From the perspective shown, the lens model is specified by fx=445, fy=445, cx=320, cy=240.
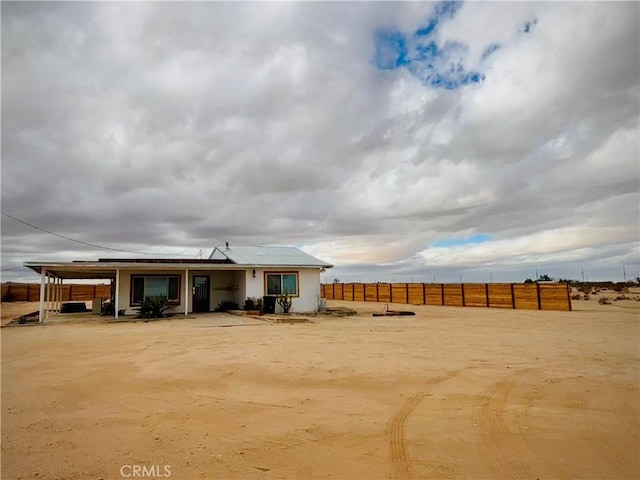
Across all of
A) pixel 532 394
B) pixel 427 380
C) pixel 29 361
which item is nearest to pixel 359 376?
pixel 427 380

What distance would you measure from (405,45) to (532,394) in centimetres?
1046

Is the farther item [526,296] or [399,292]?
[399,292]

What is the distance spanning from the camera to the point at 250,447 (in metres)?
4.50

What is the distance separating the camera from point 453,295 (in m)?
29.8

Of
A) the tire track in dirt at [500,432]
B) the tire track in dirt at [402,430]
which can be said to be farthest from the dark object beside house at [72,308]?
the tire track in dirt at [500,432]

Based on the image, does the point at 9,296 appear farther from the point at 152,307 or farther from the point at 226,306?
the point at 152,307

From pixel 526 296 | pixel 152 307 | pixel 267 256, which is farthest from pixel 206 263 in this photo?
pixel 526 296

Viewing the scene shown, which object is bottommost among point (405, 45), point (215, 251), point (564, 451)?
point (564, 451)

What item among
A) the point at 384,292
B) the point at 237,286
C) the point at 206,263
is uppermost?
the point at 206,263

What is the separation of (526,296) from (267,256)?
15.0m

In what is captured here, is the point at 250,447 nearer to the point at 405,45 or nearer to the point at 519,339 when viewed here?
the point at 519,339

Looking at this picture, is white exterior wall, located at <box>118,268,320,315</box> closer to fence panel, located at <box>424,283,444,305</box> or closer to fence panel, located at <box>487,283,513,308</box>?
fence panel, located at <box>424,283,444,305</box>

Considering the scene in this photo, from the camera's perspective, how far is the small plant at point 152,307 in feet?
64.1

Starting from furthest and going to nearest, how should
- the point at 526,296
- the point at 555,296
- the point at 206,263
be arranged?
the point at 526,296, the point at 555,296, the point at 206,263
